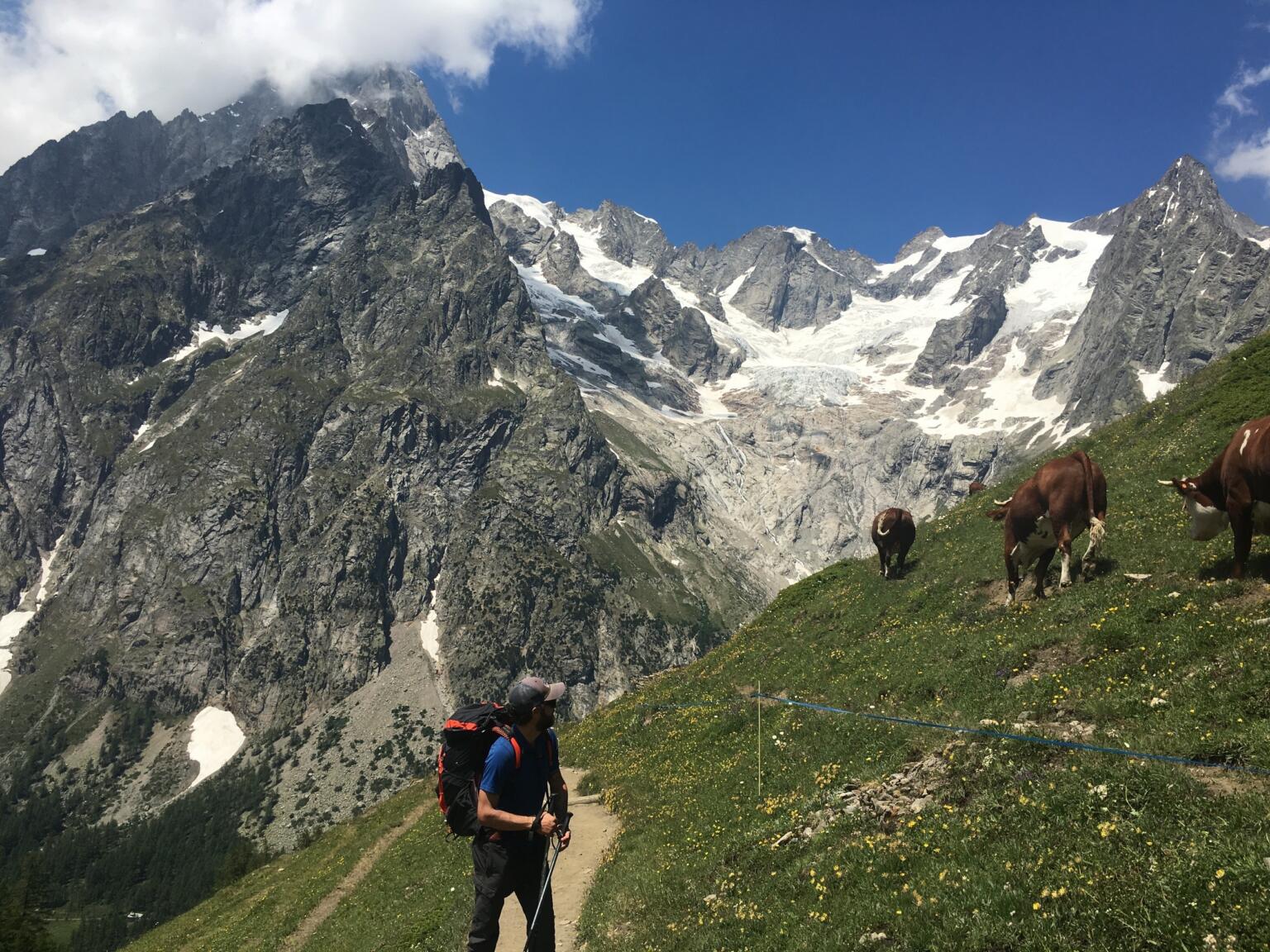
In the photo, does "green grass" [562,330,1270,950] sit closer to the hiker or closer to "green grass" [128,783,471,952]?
the hiker

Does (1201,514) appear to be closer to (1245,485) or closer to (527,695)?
(1245,485)

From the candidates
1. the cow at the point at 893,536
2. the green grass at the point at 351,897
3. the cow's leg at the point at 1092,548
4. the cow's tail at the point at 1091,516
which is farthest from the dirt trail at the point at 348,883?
the cow's tail at the point at 1091,516

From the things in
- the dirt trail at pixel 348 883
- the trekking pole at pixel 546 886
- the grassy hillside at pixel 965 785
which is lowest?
the dirt trail at pixel 348 883

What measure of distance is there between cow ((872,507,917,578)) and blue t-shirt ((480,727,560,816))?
26.9m

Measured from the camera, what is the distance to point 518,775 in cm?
1062

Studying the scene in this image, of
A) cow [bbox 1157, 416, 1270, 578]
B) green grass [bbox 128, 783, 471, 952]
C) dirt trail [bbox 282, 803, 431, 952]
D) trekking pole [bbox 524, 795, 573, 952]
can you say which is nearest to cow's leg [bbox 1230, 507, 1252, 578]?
cow [bbox 1157, 416, 1270, 578]

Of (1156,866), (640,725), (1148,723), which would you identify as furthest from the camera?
(640,725)

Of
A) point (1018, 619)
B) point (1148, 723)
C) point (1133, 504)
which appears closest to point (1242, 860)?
point (1148, 723)

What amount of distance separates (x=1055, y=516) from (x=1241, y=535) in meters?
5.07

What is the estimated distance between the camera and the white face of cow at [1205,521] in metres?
17.5

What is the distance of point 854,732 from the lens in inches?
712

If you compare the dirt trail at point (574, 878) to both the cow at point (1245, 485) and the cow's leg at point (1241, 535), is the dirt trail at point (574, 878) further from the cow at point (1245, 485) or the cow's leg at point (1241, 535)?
the cow at point (1245, 485)

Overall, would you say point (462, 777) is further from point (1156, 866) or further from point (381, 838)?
point (381, 838)

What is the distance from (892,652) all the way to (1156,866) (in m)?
14.9
